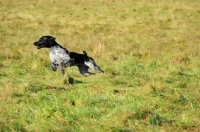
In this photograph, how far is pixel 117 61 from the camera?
40.4ft

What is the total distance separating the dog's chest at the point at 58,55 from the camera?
34.4ft

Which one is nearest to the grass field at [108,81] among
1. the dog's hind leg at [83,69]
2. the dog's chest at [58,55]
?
the dog's hind leg at [83,69]

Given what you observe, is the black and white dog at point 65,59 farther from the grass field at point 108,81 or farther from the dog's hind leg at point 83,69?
the grass field at point 108,81

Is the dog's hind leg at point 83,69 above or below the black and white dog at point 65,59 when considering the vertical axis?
below

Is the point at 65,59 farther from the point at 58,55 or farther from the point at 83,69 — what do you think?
the point at 83,69

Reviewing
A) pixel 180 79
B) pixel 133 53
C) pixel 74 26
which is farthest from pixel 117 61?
pixel 74 26

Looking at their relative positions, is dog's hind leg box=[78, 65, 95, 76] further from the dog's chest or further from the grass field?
the dog's chest

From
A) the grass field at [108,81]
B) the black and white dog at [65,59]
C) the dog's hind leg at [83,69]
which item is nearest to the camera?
the grass field at [108,81]

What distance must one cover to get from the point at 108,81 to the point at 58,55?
6.22 feet

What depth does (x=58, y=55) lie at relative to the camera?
10.6 meters

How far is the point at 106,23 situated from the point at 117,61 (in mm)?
11656

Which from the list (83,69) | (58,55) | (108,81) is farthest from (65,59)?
(108,81)

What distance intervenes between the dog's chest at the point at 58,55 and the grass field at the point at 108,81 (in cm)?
35

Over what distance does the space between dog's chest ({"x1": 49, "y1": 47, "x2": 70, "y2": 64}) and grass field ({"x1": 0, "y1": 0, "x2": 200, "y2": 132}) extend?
0.35 metres
